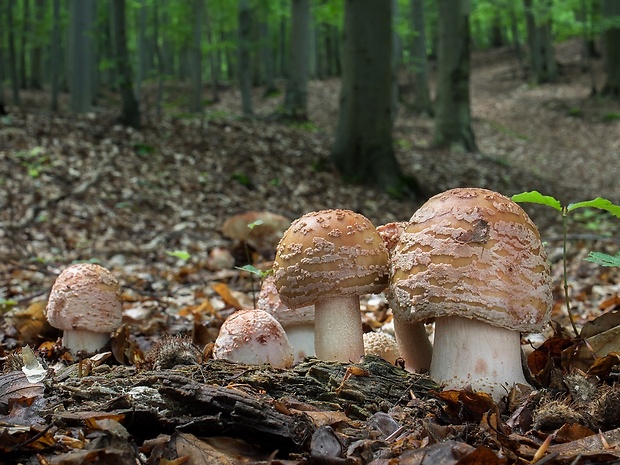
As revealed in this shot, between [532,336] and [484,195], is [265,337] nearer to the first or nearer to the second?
[484,195]

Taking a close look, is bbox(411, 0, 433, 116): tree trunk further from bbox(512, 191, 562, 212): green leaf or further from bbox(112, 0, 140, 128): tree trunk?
bbox(512, 191, 562, 212): green leaf

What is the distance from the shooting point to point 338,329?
2.95 metres

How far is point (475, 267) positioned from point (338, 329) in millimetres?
794

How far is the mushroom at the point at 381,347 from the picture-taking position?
3.36 metres

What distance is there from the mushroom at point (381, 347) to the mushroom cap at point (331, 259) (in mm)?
617

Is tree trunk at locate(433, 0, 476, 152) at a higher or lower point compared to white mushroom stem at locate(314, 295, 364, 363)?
higher

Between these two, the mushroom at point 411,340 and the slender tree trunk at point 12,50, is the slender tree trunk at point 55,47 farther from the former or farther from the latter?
the mushroom at point 411,340

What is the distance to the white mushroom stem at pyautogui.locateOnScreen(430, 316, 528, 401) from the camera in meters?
2.65

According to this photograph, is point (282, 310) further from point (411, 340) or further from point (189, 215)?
point (189, 215)

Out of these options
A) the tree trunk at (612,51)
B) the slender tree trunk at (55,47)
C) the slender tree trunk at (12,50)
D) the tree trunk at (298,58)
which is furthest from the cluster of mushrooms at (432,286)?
the tree trunk at (612,51)

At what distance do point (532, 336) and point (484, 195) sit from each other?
5.42 ft

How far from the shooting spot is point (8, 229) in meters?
7.21

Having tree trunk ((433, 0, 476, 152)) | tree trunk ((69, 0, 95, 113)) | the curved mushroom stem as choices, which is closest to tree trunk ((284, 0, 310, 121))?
tree trunk ((433, 0, 476, 152))

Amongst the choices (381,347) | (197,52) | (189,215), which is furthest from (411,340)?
(197,52)
